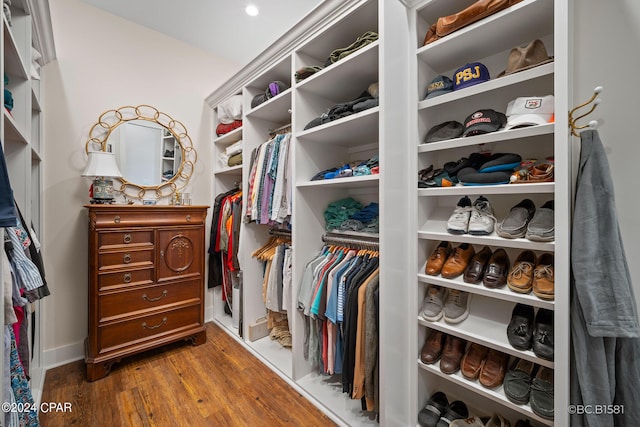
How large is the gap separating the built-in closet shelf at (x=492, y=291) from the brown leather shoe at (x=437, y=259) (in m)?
0.03

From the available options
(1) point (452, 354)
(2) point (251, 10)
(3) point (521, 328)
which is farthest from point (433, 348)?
(2) point (251, 10)

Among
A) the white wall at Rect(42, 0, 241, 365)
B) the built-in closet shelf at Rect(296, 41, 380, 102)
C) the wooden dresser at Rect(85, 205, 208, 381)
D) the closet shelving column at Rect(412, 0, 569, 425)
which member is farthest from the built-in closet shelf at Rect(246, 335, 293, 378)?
the built-in closet shelf at Rect(296, 41, 380, 102)

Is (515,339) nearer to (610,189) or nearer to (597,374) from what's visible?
(597,374)

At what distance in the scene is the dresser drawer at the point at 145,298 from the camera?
6.26ft

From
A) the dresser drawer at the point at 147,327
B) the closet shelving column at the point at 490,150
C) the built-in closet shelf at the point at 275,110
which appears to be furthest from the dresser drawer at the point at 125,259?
the closet shelving column at the point at 490,150

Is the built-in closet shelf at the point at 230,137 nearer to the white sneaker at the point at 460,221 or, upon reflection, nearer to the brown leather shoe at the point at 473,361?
the white sneaker at the point at 460,221

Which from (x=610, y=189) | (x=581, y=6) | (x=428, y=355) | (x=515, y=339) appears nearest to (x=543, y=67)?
(x=581, y=6)

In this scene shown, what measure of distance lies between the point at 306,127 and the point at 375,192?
0.65 m

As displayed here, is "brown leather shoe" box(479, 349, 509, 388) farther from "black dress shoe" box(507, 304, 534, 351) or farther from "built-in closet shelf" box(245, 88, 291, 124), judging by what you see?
"built-in closet shelf" box(245, 88, 291, 124)

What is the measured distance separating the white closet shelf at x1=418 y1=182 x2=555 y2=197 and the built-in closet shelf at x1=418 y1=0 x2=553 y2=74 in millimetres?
687

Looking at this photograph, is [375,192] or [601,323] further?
[375,192]

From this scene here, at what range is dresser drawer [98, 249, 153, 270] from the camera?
189cm

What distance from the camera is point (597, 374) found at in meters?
0.97

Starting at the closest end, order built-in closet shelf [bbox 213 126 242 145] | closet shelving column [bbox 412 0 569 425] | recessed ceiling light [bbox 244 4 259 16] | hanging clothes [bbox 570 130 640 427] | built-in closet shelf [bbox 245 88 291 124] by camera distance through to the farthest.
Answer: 1. hanging clothes [bbox 570 130 640 427]
2. closet shelving column [bbox 412 0 569 425]
3. built-in closet shelf [bbox 245 88 291 124]
4. recessed ceiling light [bbox 244 4 259 16]
5. built-in closet shelf [bbox 213 126 242 145]
